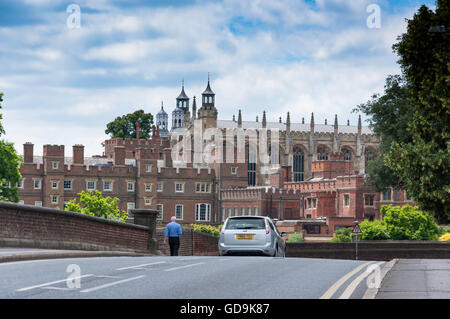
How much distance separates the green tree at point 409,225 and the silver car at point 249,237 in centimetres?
5894

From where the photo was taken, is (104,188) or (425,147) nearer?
(425,147)

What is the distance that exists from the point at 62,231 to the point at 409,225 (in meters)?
62.2

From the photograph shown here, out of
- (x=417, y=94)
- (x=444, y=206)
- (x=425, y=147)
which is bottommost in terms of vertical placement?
(x=444, y=206)

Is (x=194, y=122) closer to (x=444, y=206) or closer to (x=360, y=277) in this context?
(x=444, y=206)

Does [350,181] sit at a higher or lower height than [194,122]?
lower

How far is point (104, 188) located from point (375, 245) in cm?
5383

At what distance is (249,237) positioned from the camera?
77.2 ft

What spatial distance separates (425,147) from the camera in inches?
1261

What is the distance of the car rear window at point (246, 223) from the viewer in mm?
23714

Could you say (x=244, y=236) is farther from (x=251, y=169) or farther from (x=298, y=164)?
(x=298, y=164)

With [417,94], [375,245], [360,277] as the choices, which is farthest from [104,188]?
[360,277]

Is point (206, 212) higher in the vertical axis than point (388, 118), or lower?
lower

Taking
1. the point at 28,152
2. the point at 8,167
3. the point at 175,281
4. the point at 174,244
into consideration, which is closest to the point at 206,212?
the point at 28,152

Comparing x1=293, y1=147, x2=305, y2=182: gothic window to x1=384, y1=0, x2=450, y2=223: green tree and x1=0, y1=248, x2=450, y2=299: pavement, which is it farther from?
x1=0, y1=248, x2=450, y2=299: pavement
